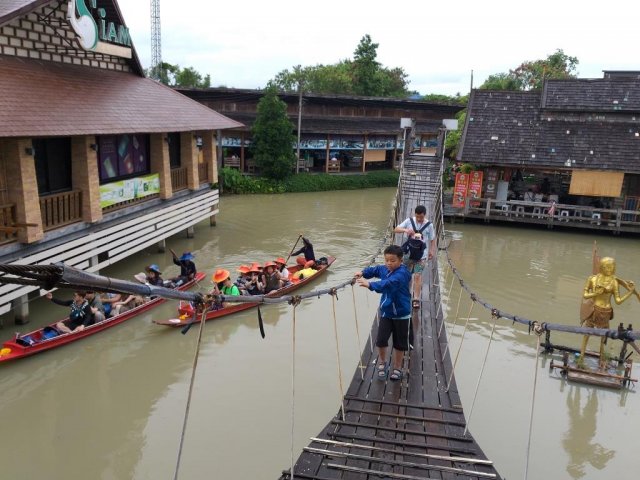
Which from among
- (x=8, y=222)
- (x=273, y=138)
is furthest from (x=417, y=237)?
(x=273, y=138)

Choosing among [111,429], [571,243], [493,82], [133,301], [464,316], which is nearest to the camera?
[111,429]

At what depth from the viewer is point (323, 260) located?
14.7 m

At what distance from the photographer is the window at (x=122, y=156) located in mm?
13383

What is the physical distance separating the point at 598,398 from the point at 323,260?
785 cm

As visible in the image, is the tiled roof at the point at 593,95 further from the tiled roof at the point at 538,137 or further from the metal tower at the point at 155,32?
the metal tower at the point at 155,32

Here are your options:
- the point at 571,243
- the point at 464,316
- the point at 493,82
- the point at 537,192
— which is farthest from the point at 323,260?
the point at 493,82

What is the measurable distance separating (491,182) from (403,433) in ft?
57.1

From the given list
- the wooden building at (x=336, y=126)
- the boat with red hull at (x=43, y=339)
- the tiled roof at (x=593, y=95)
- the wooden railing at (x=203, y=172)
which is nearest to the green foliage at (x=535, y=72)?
the wooden building at (x=336, y=126)

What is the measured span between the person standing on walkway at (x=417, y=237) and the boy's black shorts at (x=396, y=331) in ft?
6.27

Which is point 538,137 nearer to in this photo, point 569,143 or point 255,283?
point 569,143

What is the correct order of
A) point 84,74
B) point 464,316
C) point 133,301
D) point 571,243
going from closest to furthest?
point 133,301
point 464,316
point 84,74
point 571,243

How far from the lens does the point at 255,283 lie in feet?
38.9

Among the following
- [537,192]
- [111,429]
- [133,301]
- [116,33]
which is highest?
[116,33]

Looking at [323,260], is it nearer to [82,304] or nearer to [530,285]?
[530,285]
